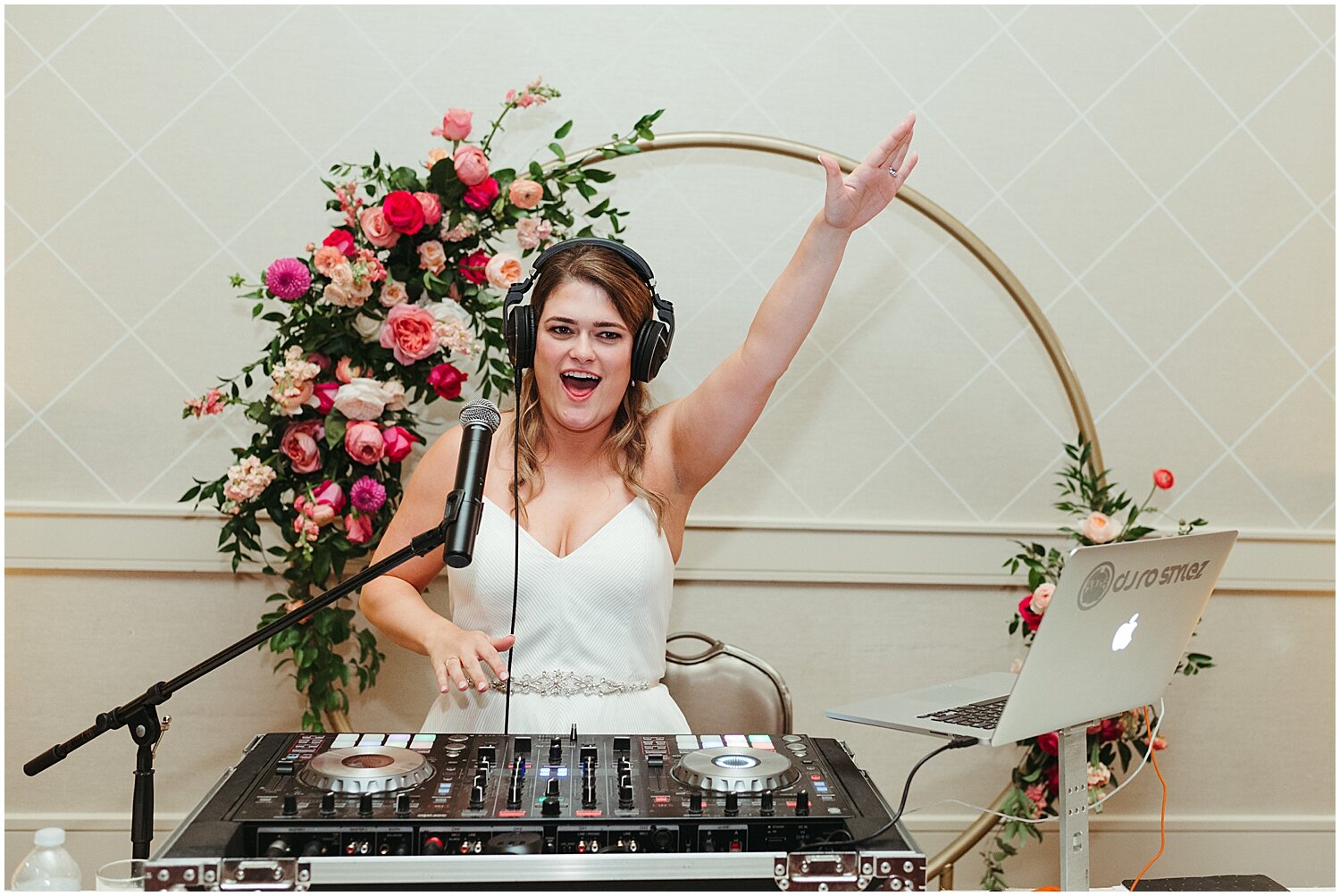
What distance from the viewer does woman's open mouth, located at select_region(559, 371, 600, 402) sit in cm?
204

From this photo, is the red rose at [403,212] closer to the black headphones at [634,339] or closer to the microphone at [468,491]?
the black headphones at [634,339]

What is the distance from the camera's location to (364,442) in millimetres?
2244

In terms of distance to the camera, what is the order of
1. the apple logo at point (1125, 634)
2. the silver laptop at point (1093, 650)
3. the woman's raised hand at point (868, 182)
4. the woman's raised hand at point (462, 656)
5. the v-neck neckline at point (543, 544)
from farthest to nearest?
the v-neck neckline at point (543, 544), the woman's raised hand at point (868, 182), the woman's raised hand at point (462, 656), the apple logo at point (1125, 634), the silver laptop at point (1093, 650)

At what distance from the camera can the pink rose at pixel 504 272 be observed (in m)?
2.27

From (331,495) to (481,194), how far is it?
0.67 m

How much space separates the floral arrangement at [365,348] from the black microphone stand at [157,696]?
828 mm

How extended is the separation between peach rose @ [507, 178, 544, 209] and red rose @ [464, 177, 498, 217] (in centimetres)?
4

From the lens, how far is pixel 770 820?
1170 millimetres

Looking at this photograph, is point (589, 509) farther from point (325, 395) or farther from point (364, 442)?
point (325, 395)

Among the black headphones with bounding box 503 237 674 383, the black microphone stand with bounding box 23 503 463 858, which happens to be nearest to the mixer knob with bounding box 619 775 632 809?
the black microphone stand with bounding box 23 503 463 858

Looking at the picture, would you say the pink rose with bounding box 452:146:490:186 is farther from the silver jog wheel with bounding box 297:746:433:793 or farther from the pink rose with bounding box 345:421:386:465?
the silver jog wheel with bounding box 297:746:433:793

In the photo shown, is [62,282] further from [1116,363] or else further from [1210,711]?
[1210,711]

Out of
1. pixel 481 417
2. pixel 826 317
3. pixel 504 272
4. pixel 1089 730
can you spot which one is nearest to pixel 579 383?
pixel 504 272

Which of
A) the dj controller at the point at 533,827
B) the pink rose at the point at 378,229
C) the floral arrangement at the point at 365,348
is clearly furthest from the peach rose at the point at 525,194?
the dj controller at the point at 533,827
